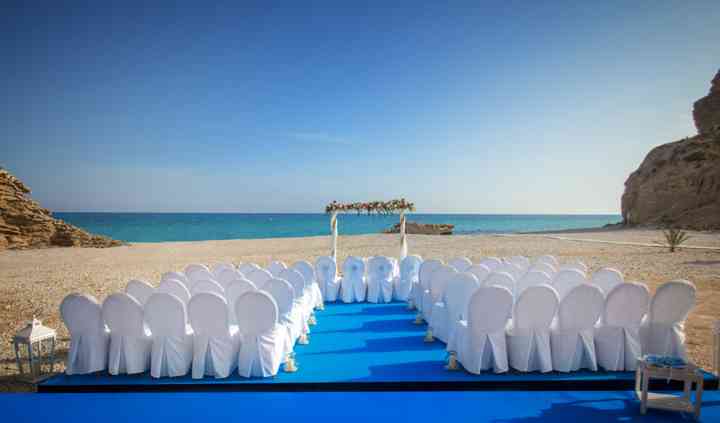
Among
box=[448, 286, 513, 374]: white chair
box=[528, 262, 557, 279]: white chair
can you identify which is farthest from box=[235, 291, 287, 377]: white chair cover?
box=[528, 262, 557, 279]: white chair

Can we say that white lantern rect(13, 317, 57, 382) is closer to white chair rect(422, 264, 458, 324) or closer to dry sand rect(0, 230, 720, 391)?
dry sand rect(0, 230, 720, 391)

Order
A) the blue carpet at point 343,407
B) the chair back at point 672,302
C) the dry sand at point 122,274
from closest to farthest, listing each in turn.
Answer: the blue carpet at point 343,407, the chair back at point 672,302, the dry sand at point 122,274

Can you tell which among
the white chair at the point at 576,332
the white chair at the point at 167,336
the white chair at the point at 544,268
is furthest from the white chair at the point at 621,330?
the white chair at the point at 167,336

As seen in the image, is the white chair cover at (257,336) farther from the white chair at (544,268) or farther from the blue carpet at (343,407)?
the white chair at (544,268)

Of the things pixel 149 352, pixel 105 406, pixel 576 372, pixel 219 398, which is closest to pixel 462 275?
pixel 576 372

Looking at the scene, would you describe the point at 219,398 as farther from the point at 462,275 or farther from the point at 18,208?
the point at 18,208

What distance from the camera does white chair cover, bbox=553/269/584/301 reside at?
612 cm

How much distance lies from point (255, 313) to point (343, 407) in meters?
1.48

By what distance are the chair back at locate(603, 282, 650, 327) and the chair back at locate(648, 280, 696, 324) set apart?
0.14 metres

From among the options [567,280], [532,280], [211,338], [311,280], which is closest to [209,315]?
[211,338]

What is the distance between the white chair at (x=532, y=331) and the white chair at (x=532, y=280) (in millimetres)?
1494

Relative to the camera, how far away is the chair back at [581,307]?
471cm

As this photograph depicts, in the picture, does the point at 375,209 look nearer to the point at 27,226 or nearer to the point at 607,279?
the point at 607,279

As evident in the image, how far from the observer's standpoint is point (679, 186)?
124 ft
